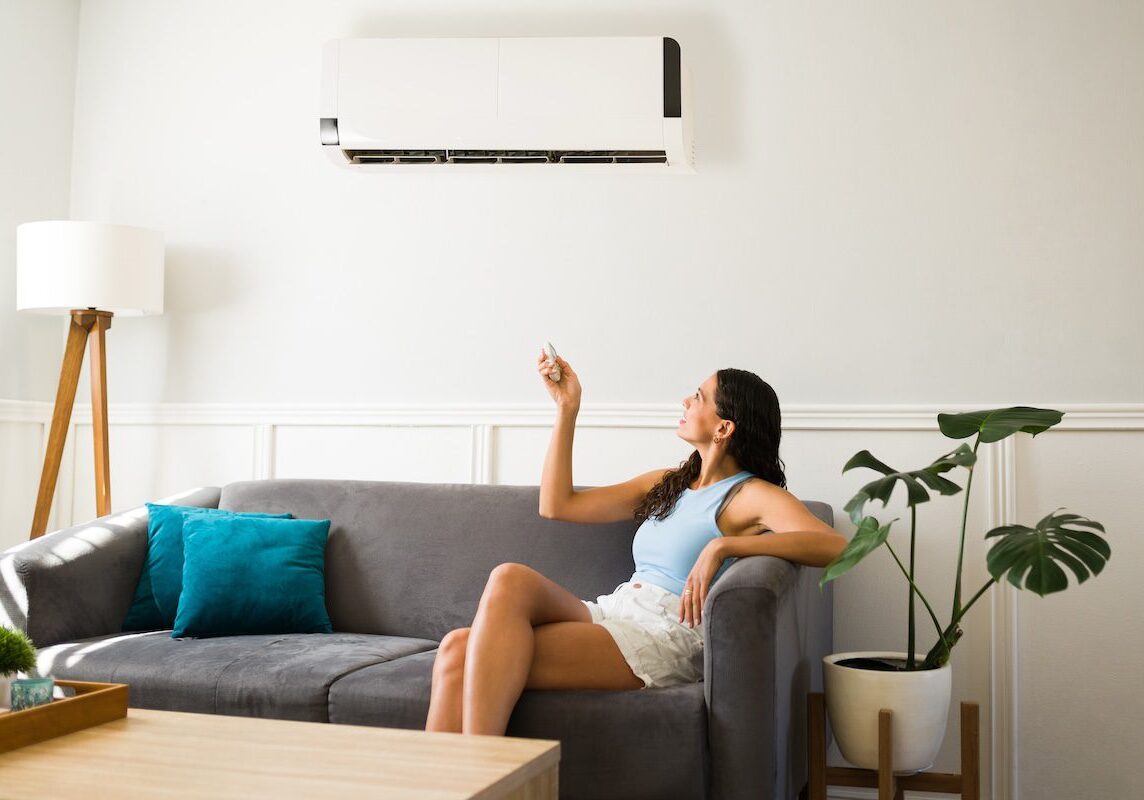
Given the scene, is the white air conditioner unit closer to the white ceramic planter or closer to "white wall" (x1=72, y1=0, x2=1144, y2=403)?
"white wall" (x1=72, y1=0, x2=1144, y2=403)

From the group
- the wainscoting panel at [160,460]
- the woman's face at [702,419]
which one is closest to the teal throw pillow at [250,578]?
the wainscoting panel at [160,460]

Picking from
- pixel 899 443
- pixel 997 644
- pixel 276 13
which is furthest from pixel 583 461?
pixel 276 13

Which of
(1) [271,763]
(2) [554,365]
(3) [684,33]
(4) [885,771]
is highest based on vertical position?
(3) [684,33]

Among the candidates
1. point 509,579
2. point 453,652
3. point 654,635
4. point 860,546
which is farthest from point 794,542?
point 453,652

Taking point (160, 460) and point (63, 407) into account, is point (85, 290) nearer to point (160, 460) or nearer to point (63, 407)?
point (63, 407)

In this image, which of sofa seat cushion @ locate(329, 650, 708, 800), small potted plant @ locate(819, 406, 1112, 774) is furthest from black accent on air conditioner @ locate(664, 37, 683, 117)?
sofa seat cushion @ locate(329, 650, 708, 800)

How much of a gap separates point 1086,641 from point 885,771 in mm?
948

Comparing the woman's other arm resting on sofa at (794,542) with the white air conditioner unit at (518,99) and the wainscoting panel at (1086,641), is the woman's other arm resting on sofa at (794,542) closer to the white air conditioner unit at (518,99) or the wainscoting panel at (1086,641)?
the wainscoting panel at (1086,641)

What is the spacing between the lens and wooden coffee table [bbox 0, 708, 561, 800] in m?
1.30

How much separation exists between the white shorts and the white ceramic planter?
1.02ft

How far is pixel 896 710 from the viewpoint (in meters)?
2.16

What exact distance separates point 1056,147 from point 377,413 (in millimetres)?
2030

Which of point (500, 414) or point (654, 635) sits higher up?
point (500, 414)

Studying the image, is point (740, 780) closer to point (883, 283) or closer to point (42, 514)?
point (883, 283)
